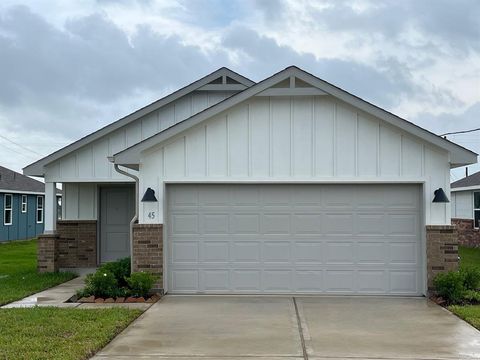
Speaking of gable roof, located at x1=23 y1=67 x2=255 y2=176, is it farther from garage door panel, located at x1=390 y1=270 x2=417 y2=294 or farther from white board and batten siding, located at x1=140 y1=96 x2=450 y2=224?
garage door panel, located at x1=390 y1=270 x2=417 y2=294

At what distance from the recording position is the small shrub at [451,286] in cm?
1162

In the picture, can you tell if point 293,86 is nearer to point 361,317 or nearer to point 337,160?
point 337,160

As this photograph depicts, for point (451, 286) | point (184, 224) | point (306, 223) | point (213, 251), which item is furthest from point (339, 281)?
point (184, 224)

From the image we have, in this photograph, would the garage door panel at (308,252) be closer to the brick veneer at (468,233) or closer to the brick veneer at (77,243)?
the brick veneer at (77,243)

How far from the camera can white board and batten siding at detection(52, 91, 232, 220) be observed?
16.2 m

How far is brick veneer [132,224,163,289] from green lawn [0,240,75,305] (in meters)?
2.44

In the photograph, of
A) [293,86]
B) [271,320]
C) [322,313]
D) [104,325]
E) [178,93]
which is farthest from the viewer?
[178,93]

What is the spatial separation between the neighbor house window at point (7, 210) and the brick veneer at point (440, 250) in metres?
24.6

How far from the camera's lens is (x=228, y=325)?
966 centimetres

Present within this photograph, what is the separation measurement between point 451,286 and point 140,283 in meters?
5.79

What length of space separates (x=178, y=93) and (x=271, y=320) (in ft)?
27.8

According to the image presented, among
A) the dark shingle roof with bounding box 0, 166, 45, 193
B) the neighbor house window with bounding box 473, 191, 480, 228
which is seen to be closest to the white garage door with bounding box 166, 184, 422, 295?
the neighbor house window with bounding box 473, 191, 480, 228

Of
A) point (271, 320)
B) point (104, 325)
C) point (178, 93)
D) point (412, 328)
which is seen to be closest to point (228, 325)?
point (271, 320)

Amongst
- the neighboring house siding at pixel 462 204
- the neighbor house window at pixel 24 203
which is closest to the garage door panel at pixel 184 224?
the neighboring house siding at pixel 462 204
